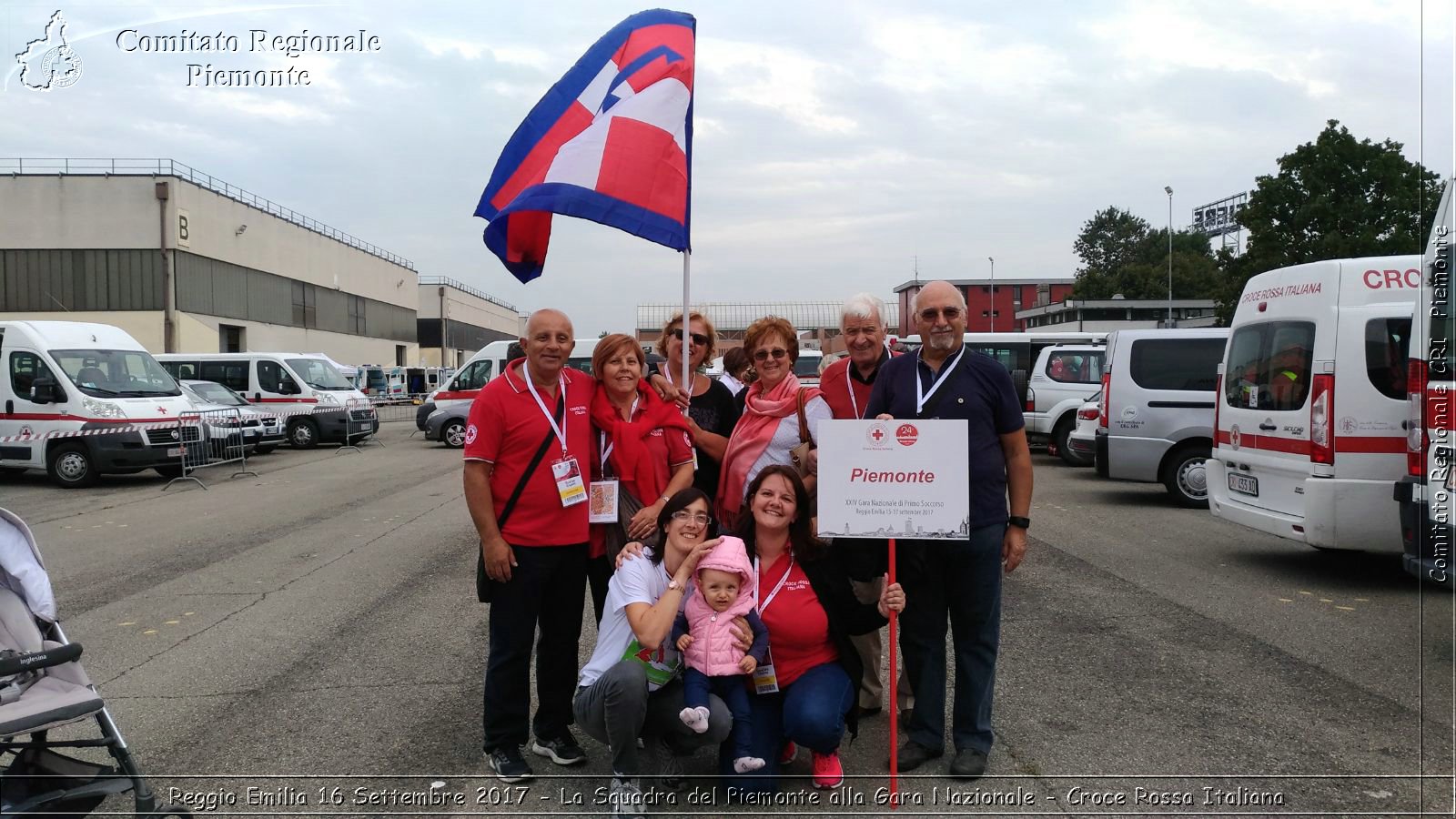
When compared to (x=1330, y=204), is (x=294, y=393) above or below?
below

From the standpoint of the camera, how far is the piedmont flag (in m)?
4.70

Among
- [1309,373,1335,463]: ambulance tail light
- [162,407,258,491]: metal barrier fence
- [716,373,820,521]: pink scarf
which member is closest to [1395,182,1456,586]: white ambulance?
[1309,373,1335,463]: ambulance tail light

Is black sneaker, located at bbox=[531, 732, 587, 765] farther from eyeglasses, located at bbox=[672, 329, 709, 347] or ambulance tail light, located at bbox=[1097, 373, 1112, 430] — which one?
ambulance tail light, located at bbox=[1097, 373, 1112, 430]

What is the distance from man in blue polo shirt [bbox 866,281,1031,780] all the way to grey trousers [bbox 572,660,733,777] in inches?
35.9

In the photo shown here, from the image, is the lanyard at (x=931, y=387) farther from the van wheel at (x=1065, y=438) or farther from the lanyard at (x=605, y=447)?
the van wheel at (x=1065, y=438)

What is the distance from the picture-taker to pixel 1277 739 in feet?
14.3

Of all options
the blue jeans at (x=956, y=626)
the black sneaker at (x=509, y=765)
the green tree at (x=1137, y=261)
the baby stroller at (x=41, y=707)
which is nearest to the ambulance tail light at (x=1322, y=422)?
the blue jeans at (x=956, y=626)

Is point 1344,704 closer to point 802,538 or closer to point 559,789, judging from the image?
point 802,538

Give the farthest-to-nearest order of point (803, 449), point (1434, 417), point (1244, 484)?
point (1244, 484) → point (1434, 417) → point (803, 449)

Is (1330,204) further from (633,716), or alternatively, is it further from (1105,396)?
(633,716)

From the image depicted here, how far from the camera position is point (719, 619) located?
385 cm

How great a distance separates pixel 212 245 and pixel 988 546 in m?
49.1

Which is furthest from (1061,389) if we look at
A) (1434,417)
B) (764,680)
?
(764,680)

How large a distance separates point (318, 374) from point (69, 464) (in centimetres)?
841
